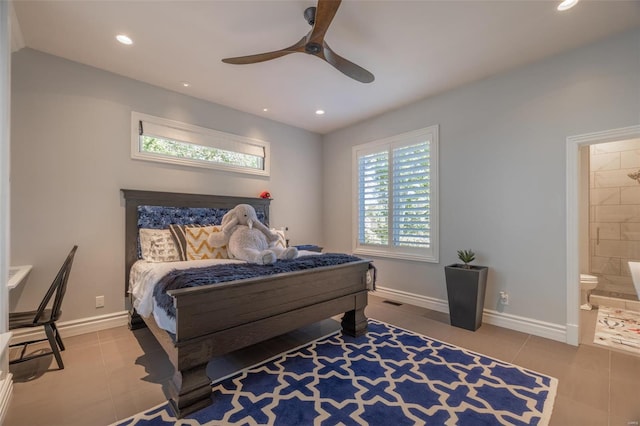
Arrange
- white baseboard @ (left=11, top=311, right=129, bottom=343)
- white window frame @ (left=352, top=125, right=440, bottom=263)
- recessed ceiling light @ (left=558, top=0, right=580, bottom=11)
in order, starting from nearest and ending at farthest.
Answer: recessed ceiling light @ (left=558, top=0, right=580, bottom=11) → white baseboard @ (left=11, top=311, right=129, bottom=343) → white window frame @ (left=352, top=125, right=440, bottom=263)

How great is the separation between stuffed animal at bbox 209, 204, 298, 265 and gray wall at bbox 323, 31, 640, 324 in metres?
2.09

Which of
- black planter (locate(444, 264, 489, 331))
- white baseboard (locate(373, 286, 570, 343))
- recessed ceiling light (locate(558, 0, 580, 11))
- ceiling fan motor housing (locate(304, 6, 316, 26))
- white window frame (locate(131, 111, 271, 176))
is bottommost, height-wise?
white baseboard (locate(373, 286, 570, 343))

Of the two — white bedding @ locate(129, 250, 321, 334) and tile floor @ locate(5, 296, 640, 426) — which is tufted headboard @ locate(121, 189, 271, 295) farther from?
tile floor @ locate(5, 296, 640, 426)

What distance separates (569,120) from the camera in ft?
8.84

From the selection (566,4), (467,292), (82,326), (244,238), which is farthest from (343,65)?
(82,326)

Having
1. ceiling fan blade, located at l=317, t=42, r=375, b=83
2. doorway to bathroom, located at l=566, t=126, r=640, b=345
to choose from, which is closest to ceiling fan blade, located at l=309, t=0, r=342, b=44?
ceiling fan blade, located at l=317, t=42, r=375, b=83

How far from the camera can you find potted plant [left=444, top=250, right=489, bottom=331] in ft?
9.75

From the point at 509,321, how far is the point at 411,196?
184 centimetres

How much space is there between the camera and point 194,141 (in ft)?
12.1

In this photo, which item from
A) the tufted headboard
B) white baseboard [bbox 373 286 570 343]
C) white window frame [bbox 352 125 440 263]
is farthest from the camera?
white window frame [bbox 352 125 440 263]

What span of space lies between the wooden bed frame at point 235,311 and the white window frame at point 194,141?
0.53 metres

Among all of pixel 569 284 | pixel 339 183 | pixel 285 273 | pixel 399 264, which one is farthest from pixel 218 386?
pixel 339 183

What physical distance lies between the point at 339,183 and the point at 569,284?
130 inches

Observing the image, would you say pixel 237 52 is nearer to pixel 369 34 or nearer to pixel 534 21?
pixel 369 34
